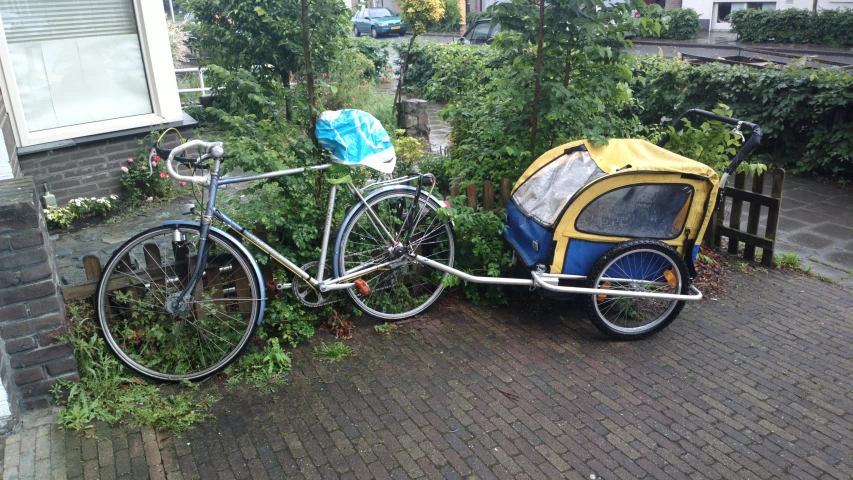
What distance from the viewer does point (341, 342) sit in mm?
4285

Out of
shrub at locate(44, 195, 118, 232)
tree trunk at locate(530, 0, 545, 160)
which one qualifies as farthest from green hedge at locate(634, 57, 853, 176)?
shrub at locate(44, 195, 118, 232)

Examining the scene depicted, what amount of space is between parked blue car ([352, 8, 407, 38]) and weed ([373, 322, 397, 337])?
31.6m

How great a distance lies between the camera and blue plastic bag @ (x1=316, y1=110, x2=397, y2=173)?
13.7 ft

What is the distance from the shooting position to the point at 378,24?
1361 inches

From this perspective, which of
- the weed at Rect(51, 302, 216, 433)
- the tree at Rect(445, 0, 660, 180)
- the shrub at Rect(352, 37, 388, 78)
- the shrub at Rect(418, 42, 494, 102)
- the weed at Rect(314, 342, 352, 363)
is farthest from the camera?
the shrub at Rect(352, 37, 388, 78)

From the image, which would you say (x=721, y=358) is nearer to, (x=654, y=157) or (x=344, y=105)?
(x=654, y=157)

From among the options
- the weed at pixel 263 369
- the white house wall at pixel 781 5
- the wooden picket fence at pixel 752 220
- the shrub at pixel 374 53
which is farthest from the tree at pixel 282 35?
the white house wall at pixel 781 5

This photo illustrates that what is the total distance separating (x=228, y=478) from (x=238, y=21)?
15.8 feet

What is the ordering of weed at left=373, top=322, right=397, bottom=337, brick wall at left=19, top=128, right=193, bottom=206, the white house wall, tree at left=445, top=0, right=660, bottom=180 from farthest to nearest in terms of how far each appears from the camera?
1. the white house wall
2. brick wall at left=19, top=128, right=193, bottom=206
3. tree at left=445, top=0, right=660, bottom=180
4. weed at left=373, top=322, right=397, bottom=337

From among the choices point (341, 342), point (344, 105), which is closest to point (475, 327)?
point (341, 342)

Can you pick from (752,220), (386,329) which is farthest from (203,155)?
(752,220)

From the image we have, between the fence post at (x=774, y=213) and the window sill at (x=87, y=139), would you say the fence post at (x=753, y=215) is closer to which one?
the fence post at (x=774, y=213)

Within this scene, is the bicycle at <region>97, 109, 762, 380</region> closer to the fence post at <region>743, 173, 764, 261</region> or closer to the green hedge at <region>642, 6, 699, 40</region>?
the fence post at <region>743, 173, 764, 261</region>

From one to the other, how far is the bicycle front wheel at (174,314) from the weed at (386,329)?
34.1 inches
